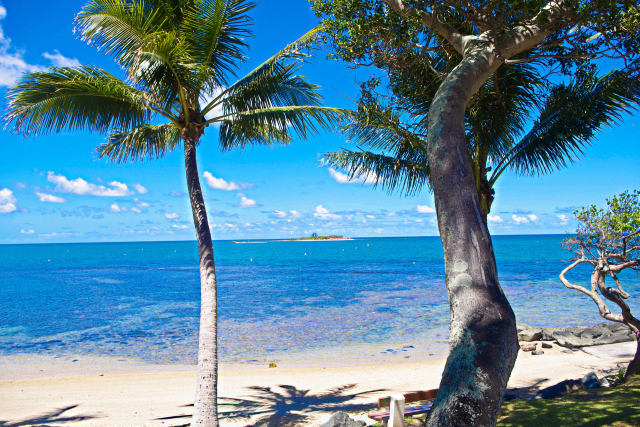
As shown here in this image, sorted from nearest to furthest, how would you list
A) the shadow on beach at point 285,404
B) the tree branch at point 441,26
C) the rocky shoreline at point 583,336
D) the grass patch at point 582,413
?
the tree branch at point 441,26 → the grass patch at point 582,413 → the shadow on beach at point 285,404 → the rocky shoreline at point 583,336

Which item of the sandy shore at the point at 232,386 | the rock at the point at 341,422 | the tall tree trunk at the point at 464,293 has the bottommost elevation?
the sandy shore at the point at 232,386

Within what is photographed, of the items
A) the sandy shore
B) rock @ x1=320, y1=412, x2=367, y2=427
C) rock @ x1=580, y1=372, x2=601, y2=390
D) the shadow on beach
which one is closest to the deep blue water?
the sandy shore

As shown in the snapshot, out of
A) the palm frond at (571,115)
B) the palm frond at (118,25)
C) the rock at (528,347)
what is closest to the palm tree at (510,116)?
the palm frond at (571,115)

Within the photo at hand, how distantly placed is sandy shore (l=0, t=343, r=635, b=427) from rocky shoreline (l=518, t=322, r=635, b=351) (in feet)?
1.44

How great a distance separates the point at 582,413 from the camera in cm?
492

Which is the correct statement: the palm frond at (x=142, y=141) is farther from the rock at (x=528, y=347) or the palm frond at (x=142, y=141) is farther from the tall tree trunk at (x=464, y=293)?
the rock at (x=528, y=347)

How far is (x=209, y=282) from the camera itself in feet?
21.8

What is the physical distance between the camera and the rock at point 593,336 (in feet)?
43.2

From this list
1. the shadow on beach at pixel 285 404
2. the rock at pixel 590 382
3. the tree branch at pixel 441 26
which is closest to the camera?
the tree branch at pixel 441 26

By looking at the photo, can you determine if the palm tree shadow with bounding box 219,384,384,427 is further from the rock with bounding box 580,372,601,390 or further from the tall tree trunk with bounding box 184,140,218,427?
the rock with bounding box 580,372,601,390

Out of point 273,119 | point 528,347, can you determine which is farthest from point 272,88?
point 528,347

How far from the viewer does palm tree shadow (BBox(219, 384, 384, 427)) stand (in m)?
8.04

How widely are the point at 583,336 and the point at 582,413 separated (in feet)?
33.7

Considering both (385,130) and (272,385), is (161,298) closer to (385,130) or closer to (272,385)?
(272,385)
